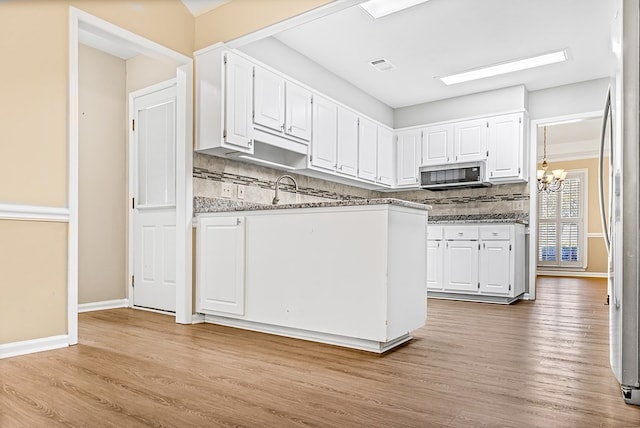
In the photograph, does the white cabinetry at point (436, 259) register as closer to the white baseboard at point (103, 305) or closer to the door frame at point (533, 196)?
the door frame at point (533, 196)

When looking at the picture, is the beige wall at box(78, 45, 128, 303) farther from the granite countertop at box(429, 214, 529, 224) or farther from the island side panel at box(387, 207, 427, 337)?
the granite countertop at box(429, 214, 529, 224)

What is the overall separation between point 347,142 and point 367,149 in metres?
0.47

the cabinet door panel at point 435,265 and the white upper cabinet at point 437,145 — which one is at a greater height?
the white upper cabinet at point 437,145

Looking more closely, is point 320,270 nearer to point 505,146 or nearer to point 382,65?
point 382,65

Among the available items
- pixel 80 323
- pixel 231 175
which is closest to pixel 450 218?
pixel 231 175

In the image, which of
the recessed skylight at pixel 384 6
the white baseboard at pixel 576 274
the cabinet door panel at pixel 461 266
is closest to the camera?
the recessed skylight at pixel 384 6

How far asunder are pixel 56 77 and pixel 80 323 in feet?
6.13

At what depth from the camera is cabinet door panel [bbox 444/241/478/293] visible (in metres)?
4.86

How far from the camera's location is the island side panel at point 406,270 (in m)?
2.52

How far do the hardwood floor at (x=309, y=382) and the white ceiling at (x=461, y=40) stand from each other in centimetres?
260

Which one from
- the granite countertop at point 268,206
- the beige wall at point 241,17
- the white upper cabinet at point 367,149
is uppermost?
the beige wall at point 241,17

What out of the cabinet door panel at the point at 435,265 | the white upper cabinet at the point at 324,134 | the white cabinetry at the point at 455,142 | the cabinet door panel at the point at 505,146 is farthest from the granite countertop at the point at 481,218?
the white upper cabinet at the point at 324,134

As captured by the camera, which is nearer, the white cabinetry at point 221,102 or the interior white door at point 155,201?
the white cabinetry at point 221,102

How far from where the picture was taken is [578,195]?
8969mm
